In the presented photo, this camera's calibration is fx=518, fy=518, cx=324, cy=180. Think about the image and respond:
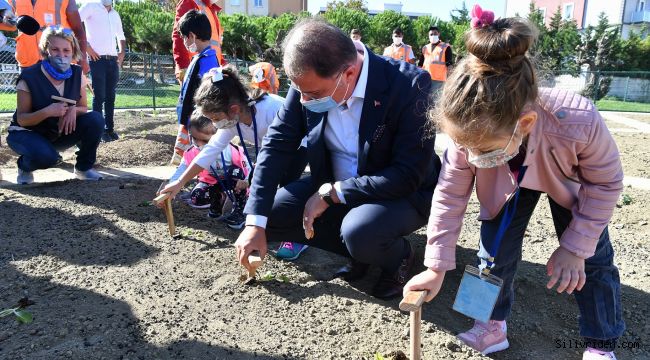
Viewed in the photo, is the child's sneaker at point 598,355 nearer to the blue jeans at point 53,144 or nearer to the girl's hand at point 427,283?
the girl's hand at point 427,283

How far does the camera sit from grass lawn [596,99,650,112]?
47.4 feet

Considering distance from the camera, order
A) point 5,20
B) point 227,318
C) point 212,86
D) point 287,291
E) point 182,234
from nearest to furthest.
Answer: point 227,318 < point 287,291 < point 212,86 < point 182,234 < point 5,20

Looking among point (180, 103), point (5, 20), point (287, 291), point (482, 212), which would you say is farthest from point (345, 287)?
point (5, 20)

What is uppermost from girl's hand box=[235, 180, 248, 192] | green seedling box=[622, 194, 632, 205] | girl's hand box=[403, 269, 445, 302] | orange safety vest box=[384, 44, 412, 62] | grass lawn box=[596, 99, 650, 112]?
orange safety vest box=[384, 44, 412, 62]

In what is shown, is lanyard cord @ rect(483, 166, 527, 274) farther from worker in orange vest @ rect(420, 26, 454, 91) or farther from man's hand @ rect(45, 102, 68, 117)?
worker in orange vest @ rect(420, 26, 454, 91)

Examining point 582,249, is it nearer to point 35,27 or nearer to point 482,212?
point 482,212

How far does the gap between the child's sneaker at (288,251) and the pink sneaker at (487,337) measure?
1.06 metres

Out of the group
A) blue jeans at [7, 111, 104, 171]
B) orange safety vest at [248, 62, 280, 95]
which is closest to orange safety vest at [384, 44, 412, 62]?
orange safety vest at [248, 62, 280, 95]

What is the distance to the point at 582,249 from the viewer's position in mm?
1715

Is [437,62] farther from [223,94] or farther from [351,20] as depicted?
[351,20]

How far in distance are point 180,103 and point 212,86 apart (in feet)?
4.97

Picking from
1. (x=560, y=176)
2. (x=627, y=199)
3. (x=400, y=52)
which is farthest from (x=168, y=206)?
(x=400, y=52)

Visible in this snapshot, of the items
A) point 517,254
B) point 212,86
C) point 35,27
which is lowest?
point 517,254

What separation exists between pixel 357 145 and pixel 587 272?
1.08 meters
